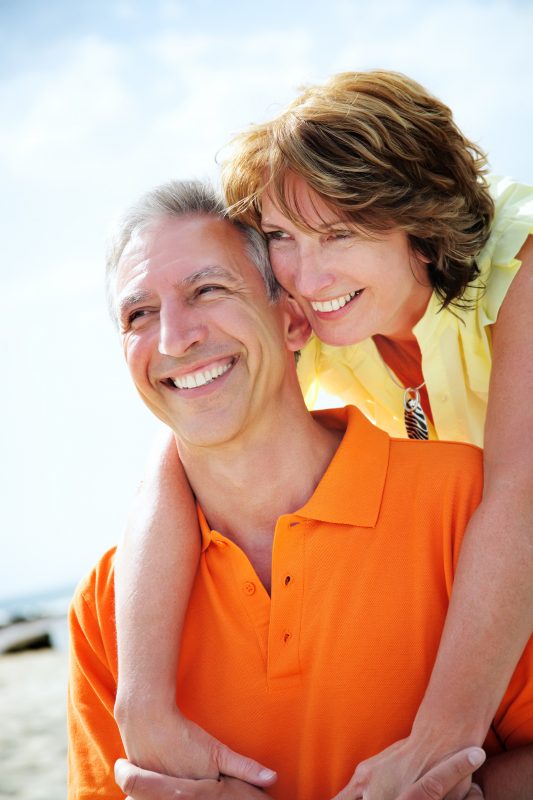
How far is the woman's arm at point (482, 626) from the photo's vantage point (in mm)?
1830

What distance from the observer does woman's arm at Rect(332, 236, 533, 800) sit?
1.83m

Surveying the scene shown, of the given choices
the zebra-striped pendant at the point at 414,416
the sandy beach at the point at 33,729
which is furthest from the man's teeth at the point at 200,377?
the sandy beach at the point at 33,729

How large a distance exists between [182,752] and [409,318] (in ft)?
4.27

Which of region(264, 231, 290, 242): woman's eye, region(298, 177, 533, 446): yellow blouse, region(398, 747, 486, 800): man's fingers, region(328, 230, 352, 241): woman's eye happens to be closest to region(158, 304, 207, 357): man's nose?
region(264, 231, 290, 242): woman's eye

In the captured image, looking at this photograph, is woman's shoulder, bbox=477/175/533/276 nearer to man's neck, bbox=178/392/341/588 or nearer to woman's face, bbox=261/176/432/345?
woman's face, bbox=261/176/432/345

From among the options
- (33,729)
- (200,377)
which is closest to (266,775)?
(200,377)

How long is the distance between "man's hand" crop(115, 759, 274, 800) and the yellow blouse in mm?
1164

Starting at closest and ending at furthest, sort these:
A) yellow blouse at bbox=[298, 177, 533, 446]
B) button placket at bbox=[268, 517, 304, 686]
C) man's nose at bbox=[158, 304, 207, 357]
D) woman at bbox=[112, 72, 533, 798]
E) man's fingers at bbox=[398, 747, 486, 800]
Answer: man's fingers at bbox=[398, 747, 486, 800]
woman at bbox=[112, 72, 533, 798]
button placket at bbox=[268, 517, 304, 686]
man's nose at bbox=[158, 304, 207, 357]
yellow blouse at bbox=[298, 177, 533, 446]

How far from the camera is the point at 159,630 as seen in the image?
2.14 metres

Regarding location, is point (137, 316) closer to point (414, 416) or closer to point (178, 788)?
point (414, 416)

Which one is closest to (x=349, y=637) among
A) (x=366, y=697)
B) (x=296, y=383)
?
(x=366, y=697)

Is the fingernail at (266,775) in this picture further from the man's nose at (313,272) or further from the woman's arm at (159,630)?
the man's nose at (313,272)

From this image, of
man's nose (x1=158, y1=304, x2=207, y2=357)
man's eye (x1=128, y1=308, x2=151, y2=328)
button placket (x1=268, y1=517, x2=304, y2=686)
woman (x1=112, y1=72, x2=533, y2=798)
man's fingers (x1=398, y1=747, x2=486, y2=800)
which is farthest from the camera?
man's eye (x1=128, y1=308, x2=151, y2=328)

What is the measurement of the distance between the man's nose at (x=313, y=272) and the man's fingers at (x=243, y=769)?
3.60 feet
